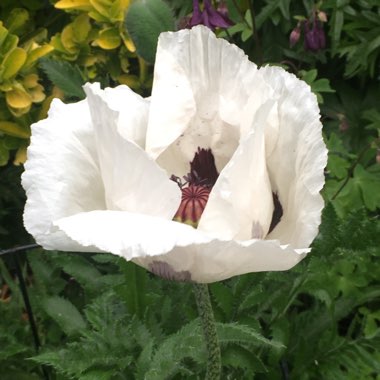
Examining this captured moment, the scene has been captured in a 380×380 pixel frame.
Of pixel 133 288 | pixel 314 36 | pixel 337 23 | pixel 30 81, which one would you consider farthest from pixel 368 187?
pixel 30 81

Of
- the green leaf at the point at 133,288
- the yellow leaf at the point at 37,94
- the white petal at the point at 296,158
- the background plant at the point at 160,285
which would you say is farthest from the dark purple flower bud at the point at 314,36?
the white petal at the point at 296,158

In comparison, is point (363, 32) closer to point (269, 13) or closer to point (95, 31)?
point (269, 13)

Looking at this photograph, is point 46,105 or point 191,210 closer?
point 191,210

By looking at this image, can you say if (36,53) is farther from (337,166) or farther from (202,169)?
(202,169)

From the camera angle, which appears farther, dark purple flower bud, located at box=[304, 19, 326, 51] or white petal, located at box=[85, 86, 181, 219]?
dark purple flower bud, located at box=[304, 19, 326, 51]

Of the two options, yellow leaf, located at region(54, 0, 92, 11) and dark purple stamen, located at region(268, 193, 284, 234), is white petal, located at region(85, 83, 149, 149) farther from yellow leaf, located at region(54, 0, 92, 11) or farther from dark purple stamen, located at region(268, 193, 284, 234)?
yellow leaf, located at region(54, 0, 92, 11)

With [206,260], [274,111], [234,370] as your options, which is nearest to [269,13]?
[234,370]

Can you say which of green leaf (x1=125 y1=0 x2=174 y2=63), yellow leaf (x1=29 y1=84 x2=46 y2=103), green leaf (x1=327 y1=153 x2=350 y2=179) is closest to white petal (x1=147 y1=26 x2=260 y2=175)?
green leaf (x1=125 y1=0 x2=174 y2=63)
